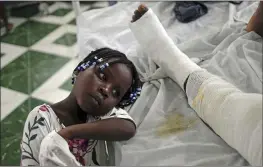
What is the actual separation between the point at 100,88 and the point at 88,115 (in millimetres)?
81

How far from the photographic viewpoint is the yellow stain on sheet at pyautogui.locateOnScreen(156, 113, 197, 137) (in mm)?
673

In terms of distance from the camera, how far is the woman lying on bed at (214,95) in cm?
43

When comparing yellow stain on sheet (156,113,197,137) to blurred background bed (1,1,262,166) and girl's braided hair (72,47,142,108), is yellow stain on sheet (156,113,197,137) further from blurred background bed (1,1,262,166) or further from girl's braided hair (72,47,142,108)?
girl's braided hair (72,47,142,108)

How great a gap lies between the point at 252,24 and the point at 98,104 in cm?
47

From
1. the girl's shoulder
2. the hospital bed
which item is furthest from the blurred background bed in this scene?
the girl's shoulder

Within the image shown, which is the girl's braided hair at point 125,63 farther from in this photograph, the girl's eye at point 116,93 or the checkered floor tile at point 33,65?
the checkered floor tile at point 33,65

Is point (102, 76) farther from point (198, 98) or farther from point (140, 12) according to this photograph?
point (140, 12)

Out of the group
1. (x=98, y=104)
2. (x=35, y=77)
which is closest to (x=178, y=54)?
(x=98, y=104)

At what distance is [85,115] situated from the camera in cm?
69

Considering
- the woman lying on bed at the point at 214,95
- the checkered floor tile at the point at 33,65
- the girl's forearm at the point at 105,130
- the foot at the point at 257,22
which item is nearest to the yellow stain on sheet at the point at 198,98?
the woman lying on bed at the point at 214,95

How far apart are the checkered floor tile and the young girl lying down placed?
44 cm

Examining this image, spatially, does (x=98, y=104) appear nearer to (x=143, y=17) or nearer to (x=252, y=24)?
(x=143, y=17)

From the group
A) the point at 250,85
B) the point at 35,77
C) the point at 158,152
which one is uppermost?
the point at 250,85

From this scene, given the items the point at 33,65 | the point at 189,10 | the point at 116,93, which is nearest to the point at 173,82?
the point at 116,93
